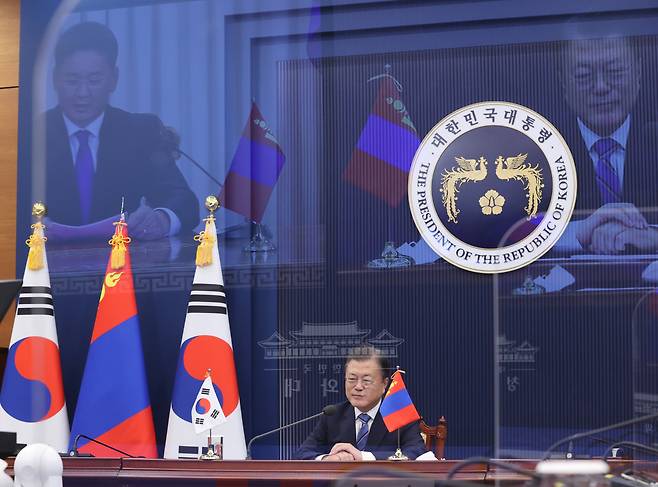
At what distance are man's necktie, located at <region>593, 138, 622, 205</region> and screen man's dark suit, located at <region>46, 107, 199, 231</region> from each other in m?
2.36

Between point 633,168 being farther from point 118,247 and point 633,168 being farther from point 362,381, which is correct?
point 118,247

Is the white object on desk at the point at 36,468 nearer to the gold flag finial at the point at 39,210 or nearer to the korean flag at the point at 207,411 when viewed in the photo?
the korean flag at the point at 207,411

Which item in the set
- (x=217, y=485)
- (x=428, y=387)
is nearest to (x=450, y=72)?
(x=428, y=387)

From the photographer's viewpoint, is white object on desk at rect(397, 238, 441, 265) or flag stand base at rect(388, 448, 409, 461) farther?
white object on desk at rect(397, 238, 441, 265)

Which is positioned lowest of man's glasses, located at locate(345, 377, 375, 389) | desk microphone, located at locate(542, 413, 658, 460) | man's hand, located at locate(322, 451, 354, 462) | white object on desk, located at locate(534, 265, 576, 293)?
man's hand, located at locate(322, 451, 354, 462)

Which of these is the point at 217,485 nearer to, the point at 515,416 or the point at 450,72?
the point at 515,416

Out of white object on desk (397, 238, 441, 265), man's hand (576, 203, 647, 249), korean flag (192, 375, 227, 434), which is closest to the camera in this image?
man's hand (576, 203, 647, 249)

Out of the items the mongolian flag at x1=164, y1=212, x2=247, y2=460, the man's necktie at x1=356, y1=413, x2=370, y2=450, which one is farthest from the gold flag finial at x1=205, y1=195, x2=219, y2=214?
the man's necktie at x1=356, y1=413, x2=370, y2=450

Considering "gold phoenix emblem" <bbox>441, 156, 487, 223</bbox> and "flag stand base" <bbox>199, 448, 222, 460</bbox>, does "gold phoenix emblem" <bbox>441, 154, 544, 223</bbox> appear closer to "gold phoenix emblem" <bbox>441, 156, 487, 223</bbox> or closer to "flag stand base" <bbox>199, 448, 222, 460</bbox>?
"gold phoenix emblem" <bbox>441, 156, 487, 223</bbox>

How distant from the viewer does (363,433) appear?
4.68 metres

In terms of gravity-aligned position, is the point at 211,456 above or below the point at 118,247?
below

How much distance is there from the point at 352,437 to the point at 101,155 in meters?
2.70

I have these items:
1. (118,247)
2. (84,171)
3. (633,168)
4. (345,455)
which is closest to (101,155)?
(84,171)

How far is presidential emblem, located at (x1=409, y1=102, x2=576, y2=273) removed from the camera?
5824mm
